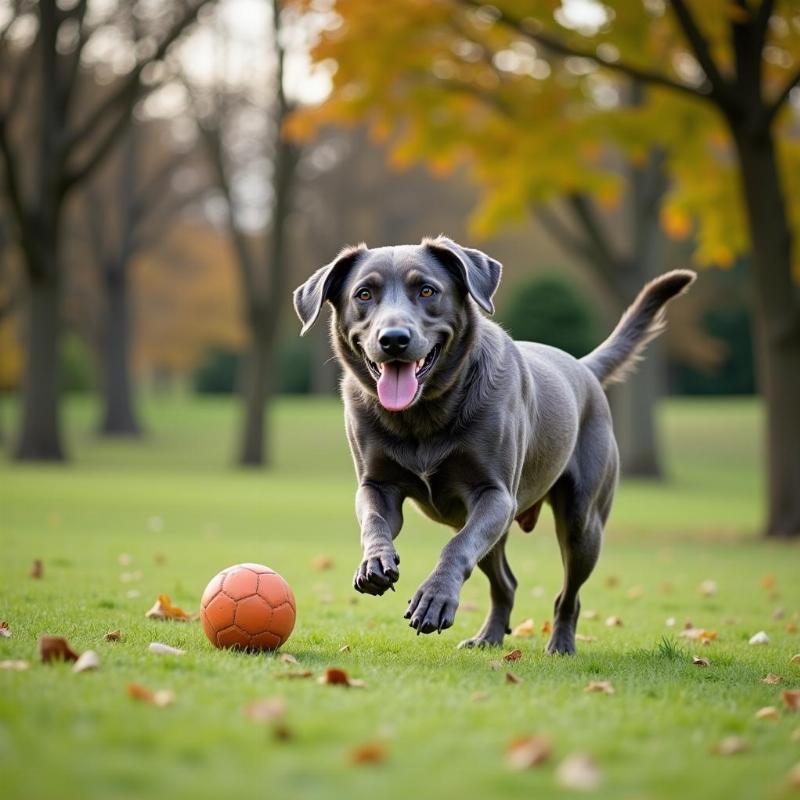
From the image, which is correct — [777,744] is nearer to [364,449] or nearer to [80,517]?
[364,449]

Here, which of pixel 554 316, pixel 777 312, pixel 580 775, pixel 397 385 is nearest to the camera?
pixel 580 775

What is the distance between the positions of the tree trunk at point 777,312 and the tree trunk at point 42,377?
50.3 feet

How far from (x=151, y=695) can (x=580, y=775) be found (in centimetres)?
161

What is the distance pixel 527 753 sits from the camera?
3484mm

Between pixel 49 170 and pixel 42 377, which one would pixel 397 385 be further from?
pixel 42 377

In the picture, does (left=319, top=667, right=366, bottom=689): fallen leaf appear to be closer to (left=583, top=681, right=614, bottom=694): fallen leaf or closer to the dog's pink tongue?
(left=583, top=681, right=614, bottom=694): fallen leaf

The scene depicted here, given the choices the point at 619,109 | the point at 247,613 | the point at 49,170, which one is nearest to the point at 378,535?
the point at 247,613

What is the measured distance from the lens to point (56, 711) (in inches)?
149

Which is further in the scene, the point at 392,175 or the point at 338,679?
the point at 392,175

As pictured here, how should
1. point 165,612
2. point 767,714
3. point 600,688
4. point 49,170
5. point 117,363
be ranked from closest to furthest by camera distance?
1. point 767,714
2. point 600,688
3. point 165,612
4. point 49,170
5. point 117,363

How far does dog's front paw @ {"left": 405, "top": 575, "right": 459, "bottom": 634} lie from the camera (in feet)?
16.9

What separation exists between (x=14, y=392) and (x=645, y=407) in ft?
115

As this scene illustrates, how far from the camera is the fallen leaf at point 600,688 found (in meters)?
4.88

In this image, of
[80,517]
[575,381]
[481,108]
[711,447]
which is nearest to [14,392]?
[711,447]
